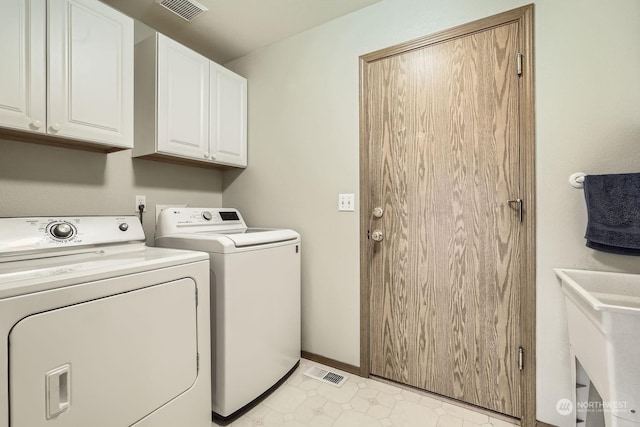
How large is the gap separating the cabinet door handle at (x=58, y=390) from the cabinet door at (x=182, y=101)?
1.19 metres

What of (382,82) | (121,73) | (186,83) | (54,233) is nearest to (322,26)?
(382,82)

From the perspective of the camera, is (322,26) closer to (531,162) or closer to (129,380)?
(531,162)

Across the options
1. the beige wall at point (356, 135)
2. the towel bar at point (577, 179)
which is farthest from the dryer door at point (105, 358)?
the towel bar at point (577, 179)

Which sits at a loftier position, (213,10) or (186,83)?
(213,10)

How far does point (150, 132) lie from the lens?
1.73 metres

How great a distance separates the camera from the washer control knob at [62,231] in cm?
128

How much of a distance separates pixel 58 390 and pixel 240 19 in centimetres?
208

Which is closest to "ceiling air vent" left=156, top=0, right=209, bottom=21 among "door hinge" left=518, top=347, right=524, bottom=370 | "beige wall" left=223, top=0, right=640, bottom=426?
"beige wall" left=223, top=0, right=640, bottom=426

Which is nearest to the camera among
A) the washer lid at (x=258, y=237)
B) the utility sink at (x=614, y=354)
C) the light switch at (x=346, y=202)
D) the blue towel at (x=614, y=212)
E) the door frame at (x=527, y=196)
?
the utility sink at (x=614, y=354)

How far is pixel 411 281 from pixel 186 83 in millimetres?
1837

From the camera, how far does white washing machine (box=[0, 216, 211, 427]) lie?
0.83m

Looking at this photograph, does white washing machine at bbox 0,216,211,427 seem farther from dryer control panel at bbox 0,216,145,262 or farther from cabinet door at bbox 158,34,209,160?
cabinet door at bbox 158,34,209,160

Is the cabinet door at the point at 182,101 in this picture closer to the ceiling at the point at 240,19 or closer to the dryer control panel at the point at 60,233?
the ceiling at the point at 240,19
